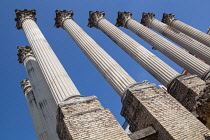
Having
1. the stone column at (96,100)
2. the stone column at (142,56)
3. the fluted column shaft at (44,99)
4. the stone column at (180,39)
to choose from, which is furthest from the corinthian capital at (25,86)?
the stone column at (180,39)

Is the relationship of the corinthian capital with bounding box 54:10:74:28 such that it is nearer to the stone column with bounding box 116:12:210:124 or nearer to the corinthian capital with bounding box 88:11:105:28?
the corinthian capital with bounding box 88:11:105:28

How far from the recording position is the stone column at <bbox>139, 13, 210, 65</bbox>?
16969 mm

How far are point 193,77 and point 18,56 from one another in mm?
15922

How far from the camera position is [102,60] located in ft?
48.3

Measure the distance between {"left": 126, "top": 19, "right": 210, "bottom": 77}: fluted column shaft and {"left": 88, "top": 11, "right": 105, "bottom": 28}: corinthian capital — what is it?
10.6 ft

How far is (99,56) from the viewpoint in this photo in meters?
15.2

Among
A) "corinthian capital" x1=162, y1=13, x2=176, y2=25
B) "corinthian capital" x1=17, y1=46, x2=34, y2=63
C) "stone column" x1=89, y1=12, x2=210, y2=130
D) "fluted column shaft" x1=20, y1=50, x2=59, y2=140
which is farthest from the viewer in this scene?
"corinthian capital" x1=162, y1=13, x2=176, y2=25

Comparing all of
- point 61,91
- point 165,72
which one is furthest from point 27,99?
point 165,72

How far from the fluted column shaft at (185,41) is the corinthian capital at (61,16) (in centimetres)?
770

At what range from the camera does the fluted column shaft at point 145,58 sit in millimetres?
13781

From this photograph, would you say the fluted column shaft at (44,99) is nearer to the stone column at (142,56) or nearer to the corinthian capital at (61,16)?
the corinthian capital at (61,16)

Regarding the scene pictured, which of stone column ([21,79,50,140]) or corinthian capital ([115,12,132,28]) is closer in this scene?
stone column ([21,79,50,140])

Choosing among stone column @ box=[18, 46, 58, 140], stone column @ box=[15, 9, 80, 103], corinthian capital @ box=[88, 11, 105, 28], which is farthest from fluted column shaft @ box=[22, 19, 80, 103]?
corinthian capital @ box=[88, 11, 105, 28]

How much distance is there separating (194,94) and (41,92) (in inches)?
381
